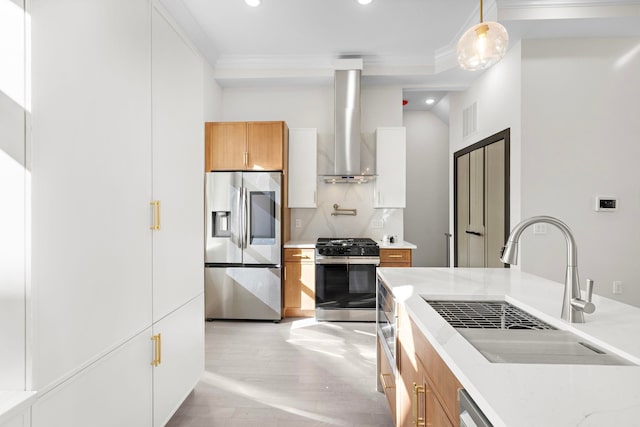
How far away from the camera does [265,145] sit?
4020 millimetres

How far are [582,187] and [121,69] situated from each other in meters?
3.85

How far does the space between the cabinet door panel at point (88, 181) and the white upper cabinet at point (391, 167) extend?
315 cm

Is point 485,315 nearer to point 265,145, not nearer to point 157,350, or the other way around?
point 157,350

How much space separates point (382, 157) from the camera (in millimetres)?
4371

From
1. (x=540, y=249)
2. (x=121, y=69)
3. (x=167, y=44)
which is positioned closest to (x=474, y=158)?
(x=540, y=249)

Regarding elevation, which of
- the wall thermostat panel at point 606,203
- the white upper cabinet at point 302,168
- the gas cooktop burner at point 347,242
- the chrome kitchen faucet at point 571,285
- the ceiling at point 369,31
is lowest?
the gas cooktop burner at point 347,242

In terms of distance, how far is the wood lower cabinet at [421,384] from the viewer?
3.23 feet

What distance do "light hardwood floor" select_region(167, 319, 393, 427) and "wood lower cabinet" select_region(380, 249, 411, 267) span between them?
2.61 feet

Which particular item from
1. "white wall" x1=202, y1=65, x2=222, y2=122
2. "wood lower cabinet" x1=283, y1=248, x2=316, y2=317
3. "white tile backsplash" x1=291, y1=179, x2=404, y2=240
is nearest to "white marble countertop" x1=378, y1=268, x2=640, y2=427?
"wood lower cabinet" x1=283, y1=248, x2=316, y2=317

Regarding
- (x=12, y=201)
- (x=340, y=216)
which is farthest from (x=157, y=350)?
(x=340, y=216)

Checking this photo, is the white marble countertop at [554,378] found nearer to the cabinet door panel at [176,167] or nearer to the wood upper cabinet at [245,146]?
the cabinet door panel at [176,167]

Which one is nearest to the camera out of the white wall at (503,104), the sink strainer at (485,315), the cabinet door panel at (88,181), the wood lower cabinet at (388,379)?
the cabinet door panel at (88,181)

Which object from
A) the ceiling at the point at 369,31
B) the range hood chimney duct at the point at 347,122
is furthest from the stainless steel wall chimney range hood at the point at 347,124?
the ceiling at the point at 369,31

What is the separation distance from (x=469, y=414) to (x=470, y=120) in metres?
4.30
